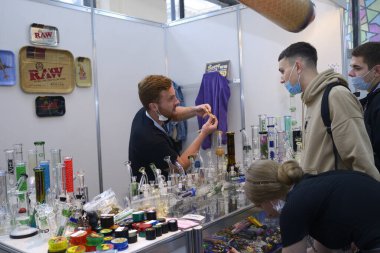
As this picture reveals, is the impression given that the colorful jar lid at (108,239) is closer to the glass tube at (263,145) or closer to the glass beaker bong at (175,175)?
the glass beaker bong at (175,175)

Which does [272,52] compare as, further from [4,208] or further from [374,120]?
[4,208]

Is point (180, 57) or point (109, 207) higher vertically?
point (180, 57)

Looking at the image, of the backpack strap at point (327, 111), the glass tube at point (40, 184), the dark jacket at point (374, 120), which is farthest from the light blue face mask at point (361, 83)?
the glass tube at point (40, 184)

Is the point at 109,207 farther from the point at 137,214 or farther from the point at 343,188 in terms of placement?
the point at 343,188

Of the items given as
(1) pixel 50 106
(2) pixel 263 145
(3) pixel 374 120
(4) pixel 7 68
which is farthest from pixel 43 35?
(3) pixel 374 120

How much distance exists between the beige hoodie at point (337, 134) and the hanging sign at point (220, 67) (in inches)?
69.4

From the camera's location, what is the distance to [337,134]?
168 cm

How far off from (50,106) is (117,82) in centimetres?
75

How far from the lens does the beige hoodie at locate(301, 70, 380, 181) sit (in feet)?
5.38

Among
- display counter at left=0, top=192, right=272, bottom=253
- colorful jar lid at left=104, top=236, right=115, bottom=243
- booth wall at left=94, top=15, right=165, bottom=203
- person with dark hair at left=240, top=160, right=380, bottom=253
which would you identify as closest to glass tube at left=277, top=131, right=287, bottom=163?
display counter at left=0, top=192, right=272, bottom=253

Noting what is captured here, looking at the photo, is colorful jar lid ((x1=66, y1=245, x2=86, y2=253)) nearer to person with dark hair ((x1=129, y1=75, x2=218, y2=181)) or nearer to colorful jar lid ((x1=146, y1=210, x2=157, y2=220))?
colorful jar lid ((x1=146, y1=210, x2=157, y2=220))

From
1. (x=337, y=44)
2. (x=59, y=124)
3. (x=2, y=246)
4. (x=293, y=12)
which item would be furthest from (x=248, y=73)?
(x=2, y=246)

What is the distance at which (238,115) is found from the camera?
11.7 feet

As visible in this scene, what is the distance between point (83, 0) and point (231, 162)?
259 cm
